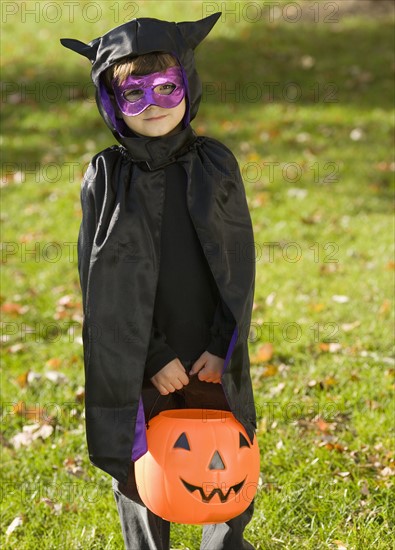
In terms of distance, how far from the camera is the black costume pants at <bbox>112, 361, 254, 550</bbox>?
10.2ft

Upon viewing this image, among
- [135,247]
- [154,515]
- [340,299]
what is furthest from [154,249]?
[340,299]

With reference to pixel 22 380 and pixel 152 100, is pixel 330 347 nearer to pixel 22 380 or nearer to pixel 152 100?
pixel 22 380

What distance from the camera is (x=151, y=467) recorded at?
2908mm

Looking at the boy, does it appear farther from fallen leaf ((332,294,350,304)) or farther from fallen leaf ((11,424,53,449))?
fallen leaf ((332,294,350,304))

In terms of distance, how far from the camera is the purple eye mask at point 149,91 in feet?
9.50

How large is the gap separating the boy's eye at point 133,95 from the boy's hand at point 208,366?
93 centimetres

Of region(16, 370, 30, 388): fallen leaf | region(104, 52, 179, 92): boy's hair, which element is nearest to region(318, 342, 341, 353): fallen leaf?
region(16, 370, 30, 388): fallen leaf

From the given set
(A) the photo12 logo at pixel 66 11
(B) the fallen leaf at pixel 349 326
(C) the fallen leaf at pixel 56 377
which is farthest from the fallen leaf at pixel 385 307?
(A) the photo12 logo at pixel 66 11

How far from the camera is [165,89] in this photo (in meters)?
2.94

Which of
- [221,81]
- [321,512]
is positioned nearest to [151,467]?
[321,512]

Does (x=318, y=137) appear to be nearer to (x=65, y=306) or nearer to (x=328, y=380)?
(x=65, y=306)

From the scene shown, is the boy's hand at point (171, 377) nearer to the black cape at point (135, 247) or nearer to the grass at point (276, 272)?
the black cape at point (135, 247)

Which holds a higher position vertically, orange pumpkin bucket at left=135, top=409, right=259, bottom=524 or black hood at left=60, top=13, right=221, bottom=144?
black hood at left=60, top=13, right=221, bottom=144

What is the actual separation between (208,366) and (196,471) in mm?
370
